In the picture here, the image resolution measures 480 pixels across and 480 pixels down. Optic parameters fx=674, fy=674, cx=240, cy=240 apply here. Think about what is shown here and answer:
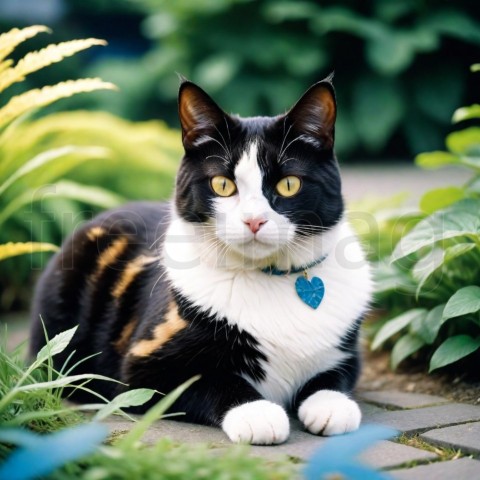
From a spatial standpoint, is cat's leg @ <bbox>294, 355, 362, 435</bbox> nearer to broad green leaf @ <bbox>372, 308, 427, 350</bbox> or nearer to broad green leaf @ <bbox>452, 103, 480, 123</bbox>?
broad green leaf @ <bbox>372, 308, 427, 350</bbox>

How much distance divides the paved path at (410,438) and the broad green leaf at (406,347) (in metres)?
0.23

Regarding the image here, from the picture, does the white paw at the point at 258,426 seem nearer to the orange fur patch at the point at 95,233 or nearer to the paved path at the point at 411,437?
the paved path at the point at 411,437

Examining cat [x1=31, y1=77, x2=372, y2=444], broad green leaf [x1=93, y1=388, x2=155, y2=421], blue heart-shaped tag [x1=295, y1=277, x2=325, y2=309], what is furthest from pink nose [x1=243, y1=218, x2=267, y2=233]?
broad green leaf [x1=93, y1=388, x2=155, y2=421]

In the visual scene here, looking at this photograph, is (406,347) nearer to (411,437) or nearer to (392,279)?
(392,279)

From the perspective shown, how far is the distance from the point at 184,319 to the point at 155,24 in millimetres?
8297

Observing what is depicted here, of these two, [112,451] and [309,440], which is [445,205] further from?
[112,451]

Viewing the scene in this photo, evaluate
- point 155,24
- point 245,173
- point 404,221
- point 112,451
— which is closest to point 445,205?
point 404,221

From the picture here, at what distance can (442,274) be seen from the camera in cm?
246

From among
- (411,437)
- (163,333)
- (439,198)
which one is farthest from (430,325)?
(163,333)

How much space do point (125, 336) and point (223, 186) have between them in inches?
25.2

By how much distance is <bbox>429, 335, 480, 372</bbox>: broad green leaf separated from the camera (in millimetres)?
2156

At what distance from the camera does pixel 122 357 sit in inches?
86.8

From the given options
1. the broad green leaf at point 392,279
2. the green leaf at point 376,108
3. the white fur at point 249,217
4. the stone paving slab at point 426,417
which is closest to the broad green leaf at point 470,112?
the broad green leaf at point 392,279

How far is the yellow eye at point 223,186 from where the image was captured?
1.96 metres
